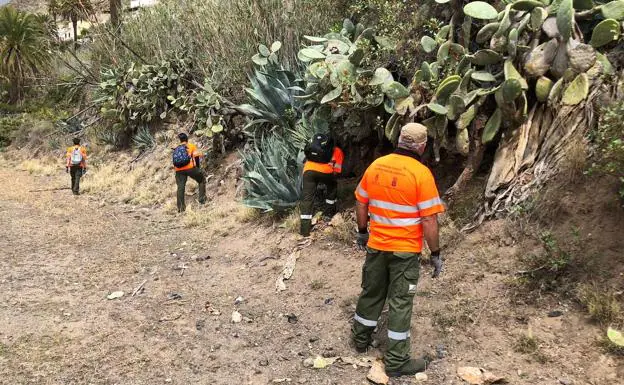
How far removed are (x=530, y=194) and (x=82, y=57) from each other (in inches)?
820

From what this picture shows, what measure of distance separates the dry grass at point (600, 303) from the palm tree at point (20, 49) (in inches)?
982

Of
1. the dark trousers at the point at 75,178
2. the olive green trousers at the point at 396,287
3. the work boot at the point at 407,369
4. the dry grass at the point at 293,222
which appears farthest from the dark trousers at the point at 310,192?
the dark trousers at the point at 75,178

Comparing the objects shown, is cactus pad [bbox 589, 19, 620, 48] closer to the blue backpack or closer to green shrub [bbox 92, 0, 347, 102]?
green shrub [bbox 92, 0, 347, 102]

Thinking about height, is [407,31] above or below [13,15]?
below

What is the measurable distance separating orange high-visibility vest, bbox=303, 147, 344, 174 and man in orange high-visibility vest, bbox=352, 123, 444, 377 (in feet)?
9.74

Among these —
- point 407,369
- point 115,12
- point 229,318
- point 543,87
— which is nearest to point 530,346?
point 407,369

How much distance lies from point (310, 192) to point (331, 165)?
480 mm

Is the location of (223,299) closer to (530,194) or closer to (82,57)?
(530,194)

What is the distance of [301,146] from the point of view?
8.16 metres

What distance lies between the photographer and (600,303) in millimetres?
3957

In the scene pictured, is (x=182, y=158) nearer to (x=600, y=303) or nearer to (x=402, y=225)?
(x=402, y=225)

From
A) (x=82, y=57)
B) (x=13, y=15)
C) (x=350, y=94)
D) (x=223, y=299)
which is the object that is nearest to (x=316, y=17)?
(x=350, y=94)

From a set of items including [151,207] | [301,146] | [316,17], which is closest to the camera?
[301,146]

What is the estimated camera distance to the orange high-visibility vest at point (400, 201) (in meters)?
4.00
